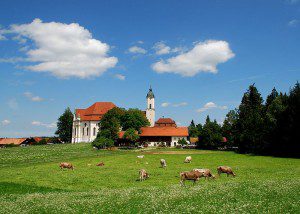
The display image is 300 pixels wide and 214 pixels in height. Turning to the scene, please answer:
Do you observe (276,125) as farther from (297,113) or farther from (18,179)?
(18,179)

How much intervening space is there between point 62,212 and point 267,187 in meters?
13.9

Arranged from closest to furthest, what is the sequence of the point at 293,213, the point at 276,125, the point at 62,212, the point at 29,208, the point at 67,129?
1. the point at 293,213
2. the point at 62,212
3. the point at 29,208
4. the point at 276,125
5. the point at 67,129

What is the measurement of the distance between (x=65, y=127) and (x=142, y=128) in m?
50.0

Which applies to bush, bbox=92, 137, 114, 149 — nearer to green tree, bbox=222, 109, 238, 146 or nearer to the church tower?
green tree, bbox=222, 109, 238, 146

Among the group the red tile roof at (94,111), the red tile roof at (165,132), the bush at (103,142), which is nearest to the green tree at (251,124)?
the red tile roof at (165,132)

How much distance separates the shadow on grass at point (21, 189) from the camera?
26.9m

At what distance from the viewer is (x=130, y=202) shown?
1923cm

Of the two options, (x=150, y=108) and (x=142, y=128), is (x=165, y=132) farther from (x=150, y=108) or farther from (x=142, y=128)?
(x=150, y=108)

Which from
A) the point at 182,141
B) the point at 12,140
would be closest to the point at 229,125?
the point at 182,141

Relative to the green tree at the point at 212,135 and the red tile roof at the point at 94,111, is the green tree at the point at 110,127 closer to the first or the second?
the green tree at the point at 212,135

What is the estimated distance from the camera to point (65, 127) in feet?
522

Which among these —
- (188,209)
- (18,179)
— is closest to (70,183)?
(18,179)

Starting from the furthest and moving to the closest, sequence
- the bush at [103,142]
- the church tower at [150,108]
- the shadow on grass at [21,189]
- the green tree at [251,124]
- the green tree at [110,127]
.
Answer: the church tower at [150,108]
the green tree at [110,127]
the bush at [103,142]
the green tree at [251,124]
the shadow on grass at [21,189]

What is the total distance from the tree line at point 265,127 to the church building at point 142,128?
77.4 feet
